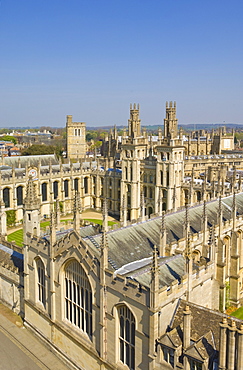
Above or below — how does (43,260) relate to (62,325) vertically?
above

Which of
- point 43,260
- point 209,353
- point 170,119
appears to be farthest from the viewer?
point 170,119

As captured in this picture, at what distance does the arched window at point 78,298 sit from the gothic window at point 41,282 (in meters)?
2.68

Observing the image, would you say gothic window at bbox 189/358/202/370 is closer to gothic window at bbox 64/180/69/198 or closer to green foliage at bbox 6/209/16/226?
green foliage at bbox 6/209/16/226

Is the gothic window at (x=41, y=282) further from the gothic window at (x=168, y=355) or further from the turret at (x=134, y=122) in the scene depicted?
the turret at (x=134, y=122)

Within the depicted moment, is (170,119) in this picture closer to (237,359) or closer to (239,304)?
(239,304)

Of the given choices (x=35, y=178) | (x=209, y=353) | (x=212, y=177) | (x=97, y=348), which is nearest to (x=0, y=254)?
(x=97, y=348)

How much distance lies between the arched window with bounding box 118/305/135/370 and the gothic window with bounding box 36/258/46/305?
23.9 ft

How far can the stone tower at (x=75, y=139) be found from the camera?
87.1m

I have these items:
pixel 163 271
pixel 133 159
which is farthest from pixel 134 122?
pixel 163 271

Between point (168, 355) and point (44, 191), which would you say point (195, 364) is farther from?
point (44, 191)

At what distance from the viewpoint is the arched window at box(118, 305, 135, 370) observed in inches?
683

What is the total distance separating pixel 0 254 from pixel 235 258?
19.1 meters

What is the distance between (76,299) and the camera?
20.4 m

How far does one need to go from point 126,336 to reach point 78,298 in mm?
3905
